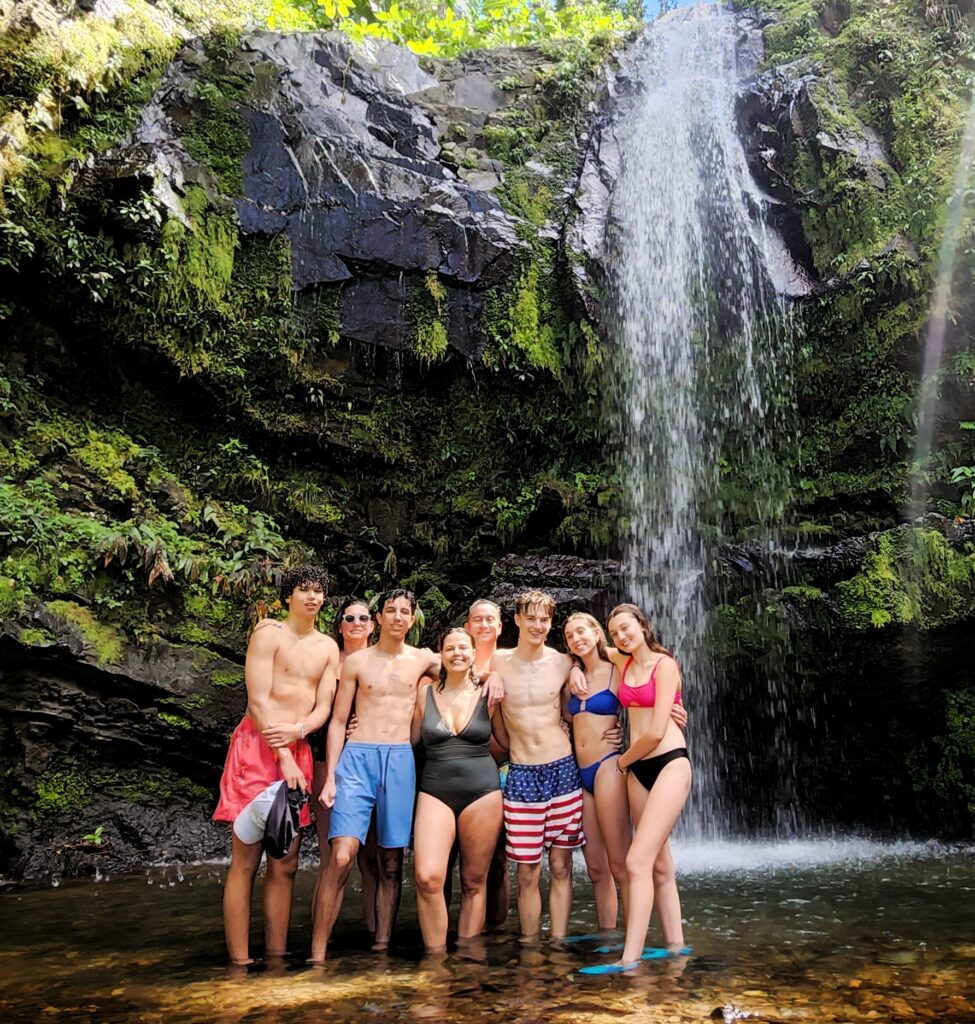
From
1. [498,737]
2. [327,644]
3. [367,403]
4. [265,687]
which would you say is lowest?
[498,737]

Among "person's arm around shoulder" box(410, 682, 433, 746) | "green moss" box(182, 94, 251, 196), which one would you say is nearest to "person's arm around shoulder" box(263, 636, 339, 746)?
"person's arm around shoulder" box(410, 682, 433, 746)

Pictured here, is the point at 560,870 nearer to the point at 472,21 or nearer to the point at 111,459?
the point at 111,459

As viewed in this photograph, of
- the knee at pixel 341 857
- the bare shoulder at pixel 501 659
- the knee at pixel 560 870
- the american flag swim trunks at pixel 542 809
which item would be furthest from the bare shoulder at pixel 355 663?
the knee at pixel 560 870

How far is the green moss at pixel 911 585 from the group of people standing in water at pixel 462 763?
4508mm

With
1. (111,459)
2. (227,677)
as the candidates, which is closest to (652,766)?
(227,677)

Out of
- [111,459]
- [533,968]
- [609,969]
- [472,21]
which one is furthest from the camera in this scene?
[472,21]

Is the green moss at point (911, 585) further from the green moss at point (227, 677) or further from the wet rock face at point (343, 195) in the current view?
the green moss at point (227, 677)

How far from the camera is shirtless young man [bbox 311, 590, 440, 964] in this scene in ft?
13.5

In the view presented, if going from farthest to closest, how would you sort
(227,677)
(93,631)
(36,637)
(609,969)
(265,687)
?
(227,677) < (93,631) < (36,637) < (265,687) < (609,969)

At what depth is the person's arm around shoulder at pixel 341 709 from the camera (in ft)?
14.2

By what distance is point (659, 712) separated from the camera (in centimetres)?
398

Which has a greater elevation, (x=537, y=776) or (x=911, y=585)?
(x=911, y=585)

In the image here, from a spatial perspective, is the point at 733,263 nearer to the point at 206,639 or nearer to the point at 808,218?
the point at 808,218

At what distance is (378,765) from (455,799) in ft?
1.53
